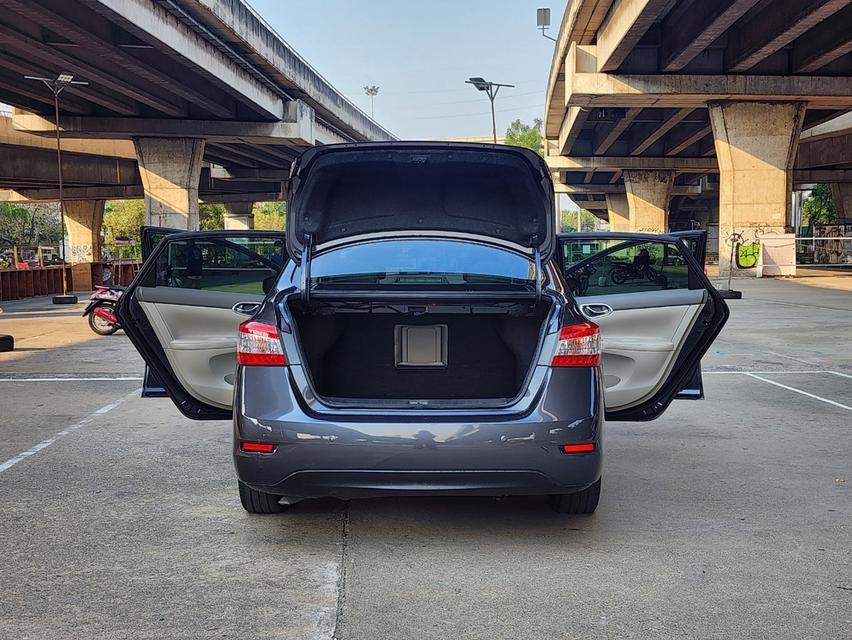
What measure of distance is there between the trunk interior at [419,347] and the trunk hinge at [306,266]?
7 cm

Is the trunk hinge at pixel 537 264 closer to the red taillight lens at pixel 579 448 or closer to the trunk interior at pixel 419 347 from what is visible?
the trunk interior at pixel 419 347

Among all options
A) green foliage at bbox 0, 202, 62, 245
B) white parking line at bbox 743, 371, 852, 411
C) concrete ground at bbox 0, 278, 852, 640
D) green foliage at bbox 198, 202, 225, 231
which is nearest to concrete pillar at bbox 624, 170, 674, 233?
white parking line at bbox 743, 371, 852, 411

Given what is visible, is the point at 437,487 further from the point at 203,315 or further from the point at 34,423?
the point at 34,423

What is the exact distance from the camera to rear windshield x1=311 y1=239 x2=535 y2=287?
5223 mm

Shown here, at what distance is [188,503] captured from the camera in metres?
5.31

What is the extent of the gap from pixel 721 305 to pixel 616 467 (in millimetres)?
1244

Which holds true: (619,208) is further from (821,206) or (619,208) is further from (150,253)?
(150,253)

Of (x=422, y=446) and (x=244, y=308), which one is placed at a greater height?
(x=244, y=308)

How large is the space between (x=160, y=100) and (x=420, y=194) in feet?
110

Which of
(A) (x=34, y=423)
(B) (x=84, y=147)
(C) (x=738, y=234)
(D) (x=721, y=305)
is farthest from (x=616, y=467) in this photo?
(B) (x=84, y=147)

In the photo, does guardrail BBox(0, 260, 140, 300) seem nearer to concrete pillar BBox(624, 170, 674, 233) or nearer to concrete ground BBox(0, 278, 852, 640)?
concrete ground BBox(0, 278, 852, 640)

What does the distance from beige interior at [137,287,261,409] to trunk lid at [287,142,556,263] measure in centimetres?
97

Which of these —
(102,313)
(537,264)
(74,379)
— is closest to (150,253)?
(537,264)

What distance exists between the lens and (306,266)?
504cm
